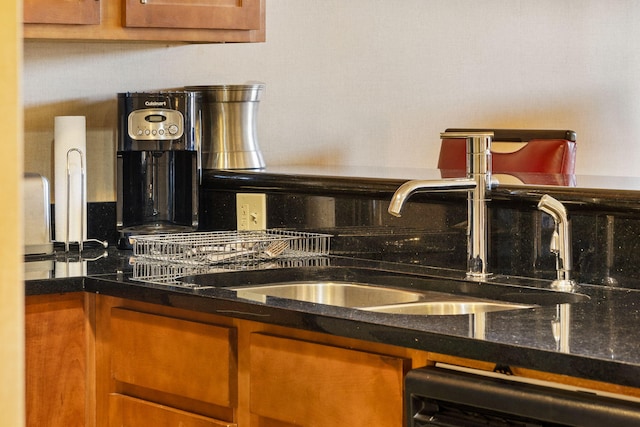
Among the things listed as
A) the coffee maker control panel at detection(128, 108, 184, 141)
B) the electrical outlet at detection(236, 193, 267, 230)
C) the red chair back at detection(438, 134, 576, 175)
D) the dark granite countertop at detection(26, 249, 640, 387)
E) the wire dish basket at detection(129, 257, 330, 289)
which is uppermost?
the coffee maker control panel at detection(128, 108, 184, 141)

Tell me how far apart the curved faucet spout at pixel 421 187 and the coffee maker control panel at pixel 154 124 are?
78 centimetres

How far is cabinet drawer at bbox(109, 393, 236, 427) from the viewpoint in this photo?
165 centimetres

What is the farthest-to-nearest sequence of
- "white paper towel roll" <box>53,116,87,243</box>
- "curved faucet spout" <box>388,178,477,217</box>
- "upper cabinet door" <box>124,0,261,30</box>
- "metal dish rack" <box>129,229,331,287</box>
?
"white paper towel roll" <box>53,116,87,243</box>
"upper cabinet door" <box>124,0,261,30</box>
"metal dish rack" <box>129,229,331,287</box>
"curved faucet spout" <box>388,178,477,217</box>

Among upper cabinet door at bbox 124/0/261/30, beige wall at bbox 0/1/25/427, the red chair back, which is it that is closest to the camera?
beige wall at bbox 0/1/25/427

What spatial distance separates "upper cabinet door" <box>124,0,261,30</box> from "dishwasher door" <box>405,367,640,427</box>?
119 cm

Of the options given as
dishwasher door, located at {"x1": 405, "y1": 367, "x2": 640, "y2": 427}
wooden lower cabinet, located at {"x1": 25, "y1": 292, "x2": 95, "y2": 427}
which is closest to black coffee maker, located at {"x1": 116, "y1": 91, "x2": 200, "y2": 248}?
wooden lower cabinet, located at {"x1": 25, "y1": 292, "x2": 95, "y2": 427}

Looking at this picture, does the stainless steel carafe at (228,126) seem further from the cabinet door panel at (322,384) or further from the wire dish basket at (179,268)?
the cabinet door panel at (322,384)

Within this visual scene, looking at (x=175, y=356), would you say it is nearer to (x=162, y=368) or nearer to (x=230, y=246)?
(x=162, y=368)

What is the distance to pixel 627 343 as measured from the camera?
1.18m

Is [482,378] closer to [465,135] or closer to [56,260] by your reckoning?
[465,135]

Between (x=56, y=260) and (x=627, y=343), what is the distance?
134cm

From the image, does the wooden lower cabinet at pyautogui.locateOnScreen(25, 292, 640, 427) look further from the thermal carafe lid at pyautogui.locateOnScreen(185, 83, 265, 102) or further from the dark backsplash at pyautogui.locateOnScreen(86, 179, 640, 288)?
the thermal carafe lid at pyautogui.locateOnScreen(185, 83, 265, 102)

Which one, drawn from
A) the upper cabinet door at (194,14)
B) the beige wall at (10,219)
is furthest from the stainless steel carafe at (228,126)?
the beige wall at (10,219)

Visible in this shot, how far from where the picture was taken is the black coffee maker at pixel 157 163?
223 centimetres
